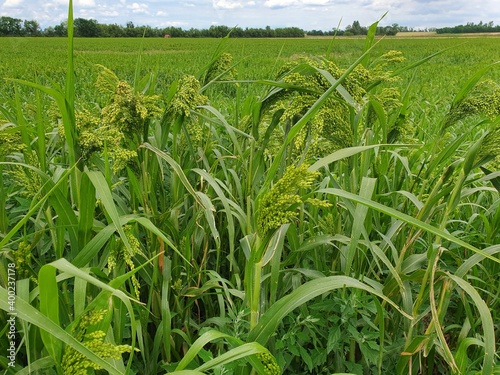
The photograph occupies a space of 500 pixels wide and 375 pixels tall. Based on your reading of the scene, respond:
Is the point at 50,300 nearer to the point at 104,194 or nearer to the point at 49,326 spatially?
the point at 49,326

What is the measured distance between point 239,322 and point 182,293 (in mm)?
326

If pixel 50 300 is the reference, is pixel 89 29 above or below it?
above

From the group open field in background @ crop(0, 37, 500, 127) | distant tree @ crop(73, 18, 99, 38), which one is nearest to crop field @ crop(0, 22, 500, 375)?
open field in background @ crop(0, 37, 500, 127)

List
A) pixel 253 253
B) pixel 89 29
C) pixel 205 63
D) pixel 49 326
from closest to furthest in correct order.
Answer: pixel 49 326, pixel 253 253, pixel 205 63, pixel 89 29

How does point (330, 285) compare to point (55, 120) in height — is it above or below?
below

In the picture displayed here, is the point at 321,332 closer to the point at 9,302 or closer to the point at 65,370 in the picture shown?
the point at 65,370

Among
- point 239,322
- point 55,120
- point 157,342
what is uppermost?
point 55,120

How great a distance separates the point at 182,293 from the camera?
1.39m

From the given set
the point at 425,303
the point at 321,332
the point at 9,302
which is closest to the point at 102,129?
the point at 9,302

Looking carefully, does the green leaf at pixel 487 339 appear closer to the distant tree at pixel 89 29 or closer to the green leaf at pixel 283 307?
the green leaf at pixel 283 307

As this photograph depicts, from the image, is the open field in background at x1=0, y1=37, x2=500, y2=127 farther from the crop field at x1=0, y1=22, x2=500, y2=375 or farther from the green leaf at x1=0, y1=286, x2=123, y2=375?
the green leaf at x1=0, y1=286, x2=123, y2=375

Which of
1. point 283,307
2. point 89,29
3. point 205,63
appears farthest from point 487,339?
point 89,29

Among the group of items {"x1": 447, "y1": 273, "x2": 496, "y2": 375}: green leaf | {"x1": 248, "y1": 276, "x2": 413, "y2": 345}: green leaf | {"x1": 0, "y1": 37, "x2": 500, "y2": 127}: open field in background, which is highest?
{"x1": 0, "y1": 37, "x2": 500, "y2": 127}: open field in background

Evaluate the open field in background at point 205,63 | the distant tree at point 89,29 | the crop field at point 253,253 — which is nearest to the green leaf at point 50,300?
the crop field at point 253,253
